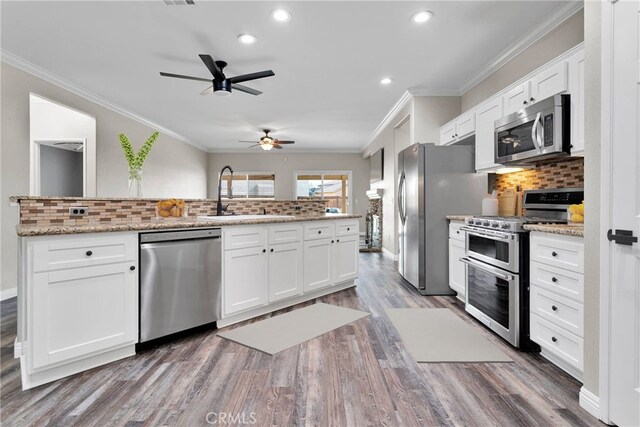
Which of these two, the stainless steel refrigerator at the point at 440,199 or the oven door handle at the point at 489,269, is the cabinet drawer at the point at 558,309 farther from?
the stainless steel refrigerator at the point at 440,199

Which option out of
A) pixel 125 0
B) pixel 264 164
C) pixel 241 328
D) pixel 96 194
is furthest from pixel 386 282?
pixel 264 164

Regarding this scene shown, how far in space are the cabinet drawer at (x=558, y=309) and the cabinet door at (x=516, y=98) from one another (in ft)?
5.18

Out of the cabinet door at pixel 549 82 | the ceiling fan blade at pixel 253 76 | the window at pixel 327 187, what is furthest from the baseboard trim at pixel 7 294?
the window at pixel 327 187

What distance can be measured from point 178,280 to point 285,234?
1122 millimetres

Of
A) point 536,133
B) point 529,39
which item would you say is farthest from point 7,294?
point 529,39

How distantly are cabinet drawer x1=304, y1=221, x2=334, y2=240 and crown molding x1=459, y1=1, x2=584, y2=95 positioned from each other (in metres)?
2.55

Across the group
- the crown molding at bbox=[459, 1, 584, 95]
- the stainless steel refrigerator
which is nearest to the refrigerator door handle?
the stainless steel refrigerator

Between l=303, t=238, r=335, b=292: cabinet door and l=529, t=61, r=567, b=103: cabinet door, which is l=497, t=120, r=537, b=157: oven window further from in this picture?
l=303, t=238, r=335, b=292: cabinet door

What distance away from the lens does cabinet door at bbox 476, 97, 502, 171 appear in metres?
3.16

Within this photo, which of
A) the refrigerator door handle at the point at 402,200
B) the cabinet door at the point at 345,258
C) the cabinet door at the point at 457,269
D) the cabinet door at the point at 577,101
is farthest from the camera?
the refrigerator door handle at the point at 402,200

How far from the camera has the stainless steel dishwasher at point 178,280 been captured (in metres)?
2.24

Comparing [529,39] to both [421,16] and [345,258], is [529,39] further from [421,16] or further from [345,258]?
[345,258]

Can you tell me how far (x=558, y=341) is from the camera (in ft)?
6.40

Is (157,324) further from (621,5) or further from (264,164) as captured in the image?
(264,164)
